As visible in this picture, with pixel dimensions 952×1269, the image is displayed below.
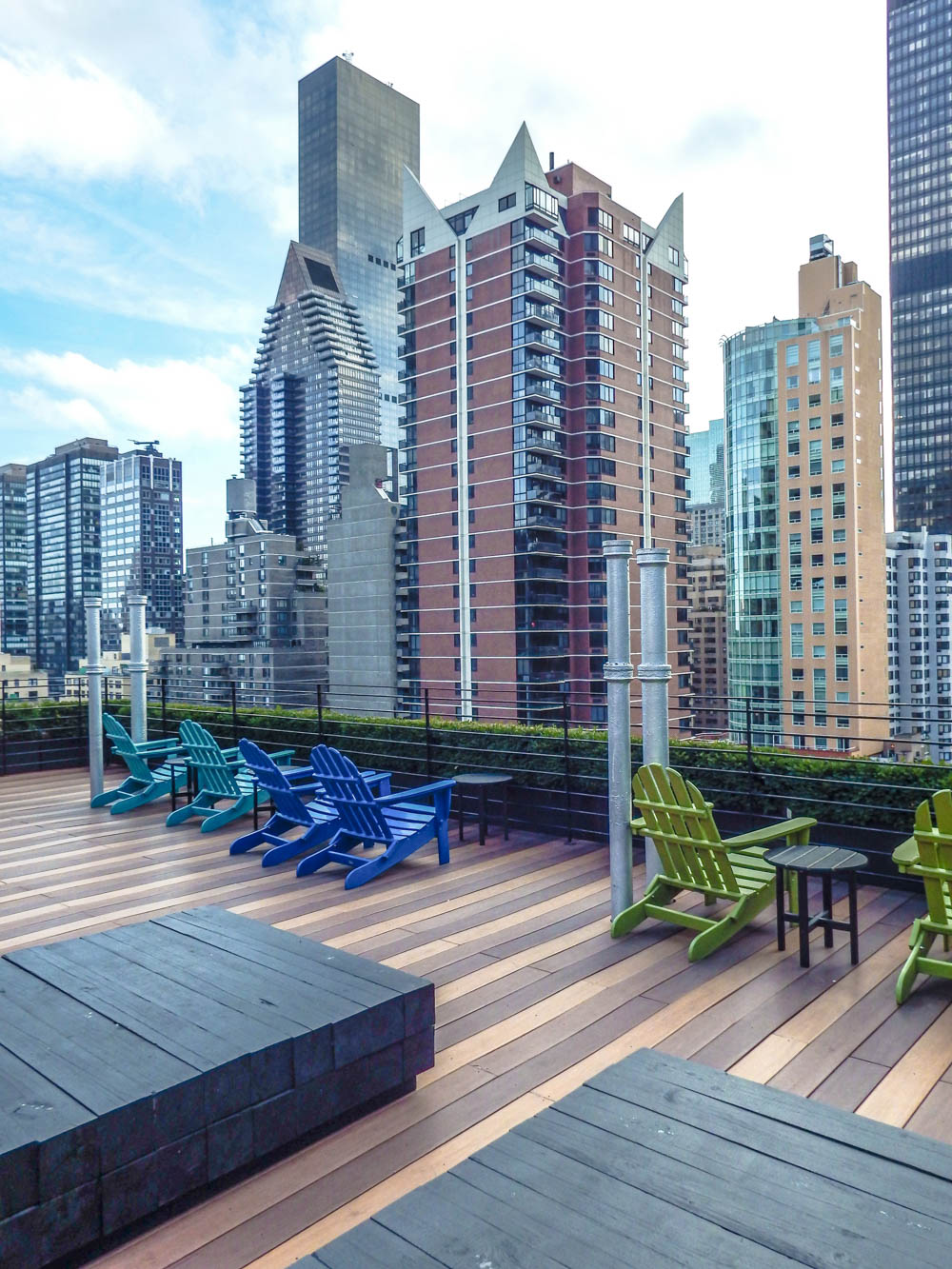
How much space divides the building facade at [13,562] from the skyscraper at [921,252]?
400 feet

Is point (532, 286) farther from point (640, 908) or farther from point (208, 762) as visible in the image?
point (640, 908)

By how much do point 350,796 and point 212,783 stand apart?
209 centimetres

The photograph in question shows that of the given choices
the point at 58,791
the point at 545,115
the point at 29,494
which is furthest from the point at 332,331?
the point at 58,791

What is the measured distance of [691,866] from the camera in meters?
4.42

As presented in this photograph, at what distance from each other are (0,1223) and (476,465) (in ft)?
183

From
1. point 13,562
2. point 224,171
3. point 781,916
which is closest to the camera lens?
point 781,916

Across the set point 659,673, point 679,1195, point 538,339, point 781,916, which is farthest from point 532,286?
point 679,1195

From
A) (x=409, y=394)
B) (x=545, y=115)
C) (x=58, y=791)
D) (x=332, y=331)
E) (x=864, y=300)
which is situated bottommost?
(x=58, y=791)

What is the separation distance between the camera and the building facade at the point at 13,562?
100688 mm

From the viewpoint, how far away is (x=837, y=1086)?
2936 mm

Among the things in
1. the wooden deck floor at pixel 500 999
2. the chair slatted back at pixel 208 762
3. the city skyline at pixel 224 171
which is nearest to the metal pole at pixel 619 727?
the wooden deck floor at pixel 500 999

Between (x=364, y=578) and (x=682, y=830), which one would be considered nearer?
(x=682, y=830)

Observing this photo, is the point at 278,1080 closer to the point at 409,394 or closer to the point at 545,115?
the point at 409,394

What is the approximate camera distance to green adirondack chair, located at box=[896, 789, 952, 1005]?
3.60 m
